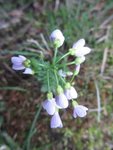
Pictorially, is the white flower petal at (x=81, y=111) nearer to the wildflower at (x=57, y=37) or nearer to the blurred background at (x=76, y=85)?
the wildflower at (x=57, y=37)

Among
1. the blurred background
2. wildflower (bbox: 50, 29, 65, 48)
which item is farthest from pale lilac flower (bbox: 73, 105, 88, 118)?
the blurred background

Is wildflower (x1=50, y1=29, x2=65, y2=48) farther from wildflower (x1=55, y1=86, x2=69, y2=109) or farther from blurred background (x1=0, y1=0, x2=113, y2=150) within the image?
blurred background (x1=0, y1=0, x2=113, y2=150)

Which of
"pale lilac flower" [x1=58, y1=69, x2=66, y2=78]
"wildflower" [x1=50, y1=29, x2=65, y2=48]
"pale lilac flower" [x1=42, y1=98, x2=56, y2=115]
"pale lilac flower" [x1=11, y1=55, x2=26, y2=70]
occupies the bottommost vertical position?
"pale lilac flower" [x1=42, y1=98, x2=56, y2=115]

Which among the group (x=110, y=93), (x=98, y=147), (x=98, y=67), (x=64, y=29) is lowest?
(x=98, y=147)

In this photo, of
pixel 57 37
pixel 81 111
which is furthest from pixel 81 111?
pixel 57 37

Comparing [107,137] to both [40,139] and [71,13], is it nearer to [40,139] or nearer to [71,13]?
[40,139]

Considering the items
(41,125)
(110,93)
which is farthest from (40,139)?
(110,93)

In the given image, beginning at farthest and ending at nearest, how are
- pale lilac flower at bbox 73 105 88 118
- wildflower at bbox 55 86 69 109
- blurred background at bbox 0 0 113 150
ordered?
blurred background at bbox 0 0 113 150 → pale lilac flower at bbox 73 105 88 118 → wildflower at bbox 55 86 69 109

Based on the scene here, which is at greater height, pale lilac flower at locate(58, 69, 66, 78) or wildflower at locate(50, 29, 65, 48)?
wildflower at locate(50, 29, 65, 48)
